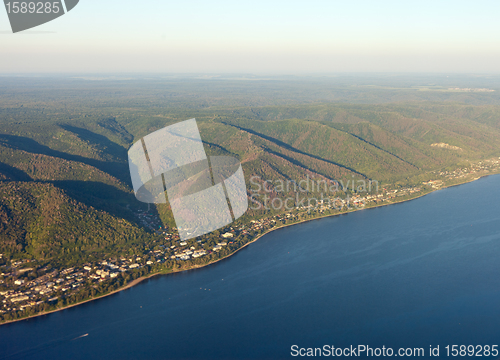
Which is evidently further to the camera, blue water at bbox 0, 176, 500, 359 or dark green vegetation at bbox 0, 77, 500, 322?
dark green vegetation at bbox 0, 77, 500, 322

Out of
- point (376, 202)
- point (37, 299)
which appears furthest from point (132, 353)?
point (376, 202)

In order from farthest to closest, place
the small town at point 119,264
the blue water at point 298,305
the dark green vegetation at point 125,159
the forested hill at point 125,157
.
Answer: the forested hill at point 125,157 < the dark green vegetation at point 125,159 < the small town at point 119,264 < the blue water at point 298,305

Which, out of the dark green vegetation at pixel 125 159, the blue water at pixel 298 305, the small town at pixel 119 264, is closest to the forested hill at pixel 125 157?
the dark green vegetation at pixel 125 159

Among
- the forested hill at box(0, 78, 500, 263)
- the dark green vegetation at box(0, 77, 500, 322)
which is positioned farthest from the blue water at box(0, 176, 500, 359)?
the forested hill at box(0, 78, 500, 263)

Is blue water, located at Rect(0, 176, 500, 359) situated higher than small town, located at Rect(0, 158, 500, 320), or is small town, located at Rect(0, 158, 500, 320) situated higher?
small town, located at Rect(0, 158, 500, 320)

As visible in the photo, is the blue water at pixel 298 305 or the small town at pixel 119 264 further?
the small town at pixel 119 264

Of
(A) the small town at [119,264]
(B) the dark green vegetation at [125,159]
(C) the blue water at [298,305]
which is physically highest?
(B) the dark green vegetation at [125,159]

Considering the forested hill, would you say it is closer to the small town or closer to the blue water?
the small town

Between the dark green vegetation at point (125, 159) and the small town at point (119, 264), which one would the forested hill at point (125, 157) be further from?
the small town at point (119, 264)
